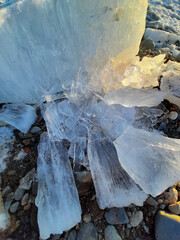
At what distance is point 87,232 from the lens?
1.09m

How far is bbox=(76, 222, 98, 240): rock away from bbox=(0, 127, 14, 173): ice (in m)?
0.64

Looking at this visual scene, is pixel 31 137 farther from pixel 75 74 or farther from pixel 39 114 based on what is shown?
pixel 75 74

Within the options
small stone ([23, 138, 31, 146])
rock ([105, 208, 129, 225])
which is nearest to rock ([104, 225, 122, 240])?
rock ([105, 208, 129, 225])

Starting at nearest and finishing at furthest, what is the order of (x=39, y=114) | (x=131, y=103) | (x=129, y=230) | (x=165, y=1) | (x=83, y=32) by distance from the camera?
→ 1. (x=129, y=230)
2. (x=131, y=103)
3. (x=83, y=32)
4. (x=39, y=114)
5. (x=165, y=1)

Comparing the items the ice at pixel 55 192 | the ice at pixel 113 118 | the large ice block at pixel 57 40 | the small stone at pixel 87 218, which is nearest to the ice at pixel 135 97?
the ice at pixel 113 118

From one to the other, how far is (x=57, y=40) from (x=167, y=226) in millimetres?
1350

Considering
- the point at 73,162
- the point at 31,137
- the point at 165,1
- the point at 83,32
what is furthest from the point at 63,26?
the point at 165,1

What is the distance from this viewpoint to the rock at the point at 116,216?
3.64ft

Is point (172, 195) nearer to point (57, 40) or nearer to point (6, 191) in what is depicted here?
point (6, 191)

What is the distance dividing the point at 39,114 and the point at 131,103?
0.73 m

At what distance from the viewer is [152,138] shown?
1130 millimetres

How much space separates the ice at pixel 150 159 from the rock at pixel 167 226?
0.74 feet

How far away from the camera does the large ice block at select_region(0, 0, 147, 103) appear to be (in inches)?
48.4

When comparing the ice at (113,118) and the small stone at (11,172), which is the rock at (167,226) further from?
the small stone at (11,172)
